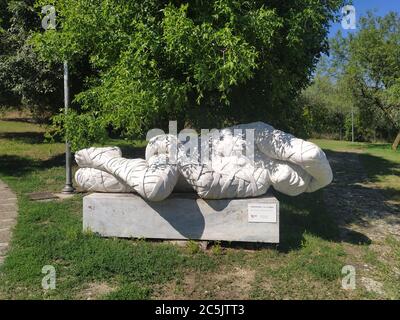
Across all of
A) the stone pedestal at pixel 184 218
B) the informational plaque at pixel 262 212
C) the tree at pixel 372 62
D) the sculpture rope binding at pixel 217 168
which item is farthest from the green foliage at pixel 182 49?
the tree at pixel 372 62

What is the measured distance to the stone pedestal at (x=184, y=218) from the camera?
516 centimetres

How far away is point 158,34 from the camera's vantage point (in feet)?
17.1

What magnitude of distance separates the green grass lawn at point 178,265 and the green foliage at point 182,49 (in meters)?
1.38

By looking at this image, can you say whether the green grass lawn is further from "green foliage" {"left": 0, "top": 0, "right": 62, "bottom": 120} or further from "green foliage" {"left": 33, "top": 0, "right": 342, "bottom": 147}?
"green foliage" {"left": 0, "top": 0, "right": 62, "bottom": 120}

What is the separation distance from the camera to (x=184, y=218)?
529 centimetres

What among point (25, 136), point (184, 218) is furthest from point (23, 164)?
point (184, 218)

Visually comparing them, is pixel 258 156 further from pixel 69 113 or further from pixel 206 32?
pixel 69 113

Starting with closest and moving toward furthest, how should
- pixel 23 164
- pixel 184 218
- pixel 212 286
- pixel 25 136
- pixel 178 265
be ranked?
pixel 212 286
pixel 178 265
pixel 184 218
pixel 23 164
pixel 25 136

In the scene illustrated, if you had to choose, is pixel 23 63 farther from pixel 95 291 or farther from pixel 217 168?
pixel 95 291

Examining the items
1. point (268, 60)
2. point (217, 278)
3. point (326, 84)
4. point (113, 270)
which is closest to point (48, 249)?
point (113, 270)

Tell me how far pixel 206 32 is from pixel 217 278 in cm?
255

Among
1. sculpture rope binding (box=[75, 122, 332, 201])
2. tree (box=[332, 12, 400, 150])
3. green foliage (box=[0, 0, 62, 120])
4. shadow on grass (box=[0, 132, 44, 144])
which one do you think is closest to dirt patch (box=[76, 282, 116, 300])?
sculpture rope binding (box=[75, 122, 332, 201])

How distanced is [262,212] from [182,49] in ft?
6.53

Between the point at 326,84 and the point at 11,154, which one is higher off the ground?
the point at 326,84
